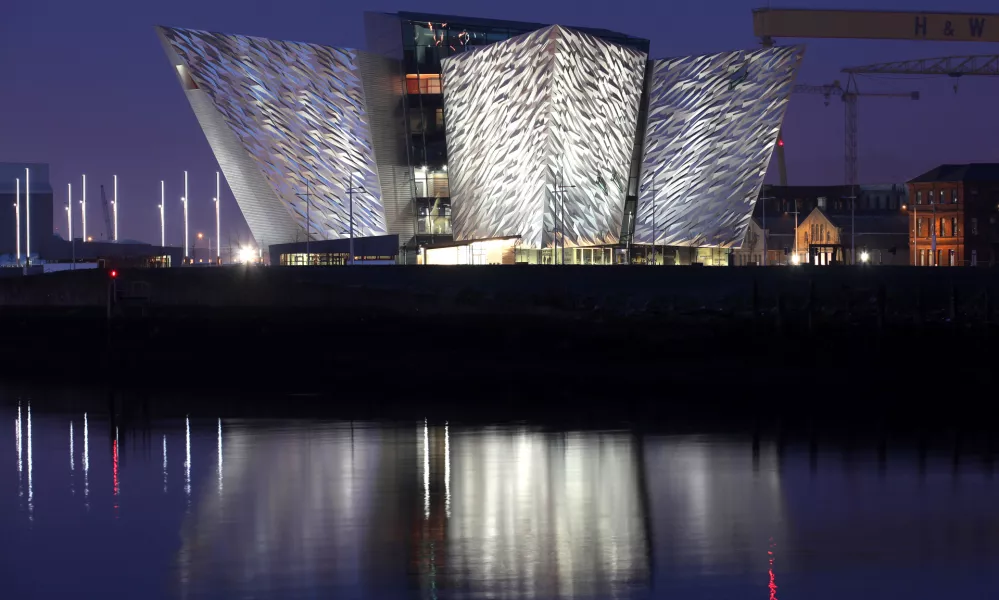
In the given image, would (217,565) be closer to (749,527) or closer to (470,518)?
(470,518)

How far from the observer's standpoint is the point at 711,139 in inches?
2375

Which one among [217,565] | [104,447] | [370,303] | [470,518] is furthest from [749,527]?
[370,303]

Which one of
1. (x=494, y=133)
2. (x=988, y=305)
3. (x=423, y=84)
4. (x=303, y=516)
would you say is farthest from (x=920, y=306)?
(x=423, y=84)

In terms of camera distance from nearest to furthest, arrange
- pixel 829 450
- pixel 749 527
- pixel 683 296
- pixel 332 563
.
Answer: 1. pixel 332 563
2. pixel 749 527
3. pixel 829 450
4. pixel 683 296

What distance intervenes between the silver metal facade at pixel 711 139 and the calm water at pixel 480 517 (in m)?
37.0

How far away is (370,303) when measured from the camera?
42.0 m

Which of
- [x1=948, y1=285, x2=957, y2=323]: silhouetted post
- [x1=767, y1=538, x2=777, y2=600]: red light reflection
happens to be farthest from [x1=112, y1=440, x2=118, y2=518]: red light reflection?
[x1=948, y1=285, x2=957, y2=323]: silhouetted post

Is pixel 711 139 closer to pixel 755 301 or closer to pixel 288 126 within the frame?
pixel 288 126

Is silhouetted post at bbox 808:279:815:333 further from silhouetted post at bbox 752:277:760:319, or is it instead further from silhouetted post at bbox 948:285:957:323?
silhouetted post at bbox 948:285:957:323

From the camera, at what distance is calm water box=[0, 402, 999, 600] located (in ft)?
49.1

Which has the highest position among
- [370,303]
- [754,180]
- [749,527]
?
[754,180]

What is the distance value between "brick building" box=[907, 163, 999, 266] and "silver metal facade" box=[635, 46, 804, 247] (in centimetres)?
3787

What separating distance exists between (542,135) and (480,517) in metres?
40.8

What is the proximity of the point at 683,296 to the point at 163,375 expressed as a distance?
16604 millimetres
